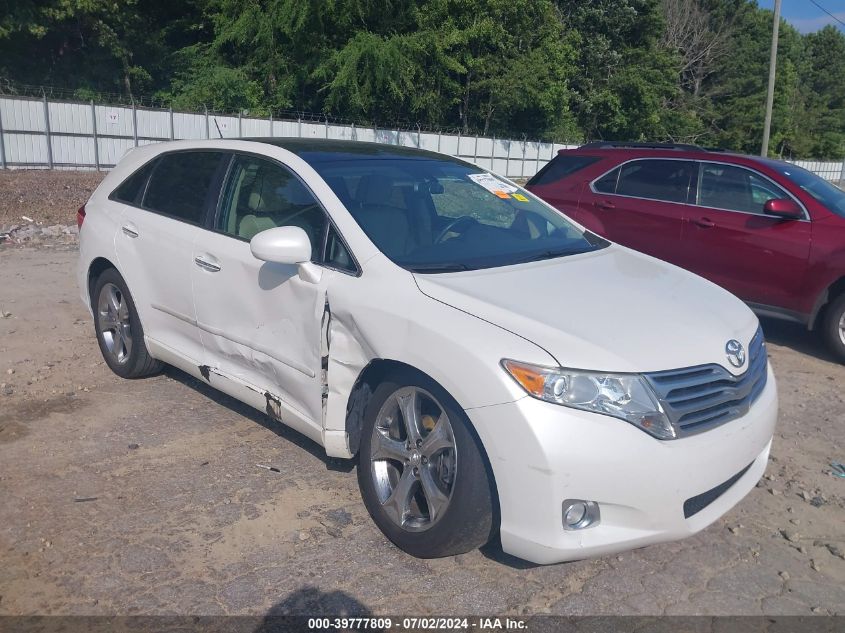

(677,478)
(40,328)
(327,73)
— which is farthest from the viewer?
(327,73)

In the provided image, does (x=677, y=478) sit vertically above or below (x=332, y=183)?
below

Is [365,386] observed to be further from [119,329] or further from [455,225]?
[119,329]

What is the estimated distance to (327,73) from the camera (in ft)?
110

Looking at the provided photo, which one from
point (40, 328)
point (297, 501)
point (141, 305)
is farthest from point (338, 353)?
point (40, 328)

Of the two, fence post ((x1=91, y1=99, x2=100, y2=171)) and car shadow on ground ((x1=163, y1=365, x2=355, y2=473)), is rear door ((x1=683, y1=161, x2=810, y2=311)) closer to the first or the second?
car shadow on ground ((x1=163, y1=365, x2=355, y2=473))

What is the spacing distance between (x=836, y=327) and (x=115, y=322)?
5682mm

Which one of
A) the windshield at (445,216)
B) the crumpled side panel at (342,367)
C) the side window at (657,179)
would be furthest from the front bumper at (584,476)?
the side window at (657,179)

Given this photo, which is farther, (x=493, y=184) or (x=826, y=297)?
(x=826, y=297)

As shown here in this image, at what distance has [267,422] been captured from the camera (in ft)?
15.5

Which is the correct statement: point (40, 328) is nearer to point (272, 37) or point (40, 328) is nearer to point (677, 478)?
point (677, 478)

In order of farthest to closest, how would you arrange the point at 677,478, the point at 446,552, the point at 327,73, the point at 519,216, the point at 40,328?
the point at 327,73, the point at 40,328, the point at 519,216, the point at 446,552, the point at 677,478

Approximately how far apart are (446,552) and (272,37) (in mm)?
33741

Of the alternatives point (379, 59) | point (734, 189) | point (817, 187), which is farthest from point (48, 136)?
point (817, 187)

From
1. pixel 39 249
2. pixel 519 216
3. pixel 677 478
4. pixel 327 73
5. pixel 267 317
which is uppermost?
pixel 327 73
